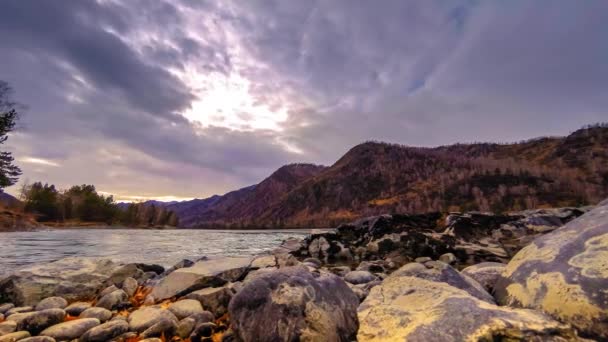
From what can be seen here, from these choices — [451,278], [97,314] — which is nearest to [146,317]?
[97,314]

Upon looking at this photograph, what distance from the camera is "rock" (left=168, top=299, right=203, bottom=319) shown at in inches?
255

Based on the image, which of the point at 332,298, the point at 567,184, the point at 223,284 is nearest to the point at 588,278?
the point at 332,298

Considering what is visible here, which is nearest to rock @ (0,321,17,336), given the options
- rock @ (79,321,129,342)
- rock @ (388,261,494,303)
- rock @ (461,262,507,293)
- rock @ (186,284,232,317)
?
rock @ (79,321,129,342)

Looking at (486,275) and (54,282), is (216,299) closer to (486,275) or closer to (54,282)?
(54,282)

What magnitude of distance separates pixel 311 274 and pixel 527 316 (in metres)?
3.19

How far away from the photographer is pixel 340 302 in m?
5.17

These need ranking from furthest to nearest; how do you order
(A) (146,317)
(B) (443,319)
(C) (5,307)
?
(C) (5,307), (A) (146,317), (B) (443,319)

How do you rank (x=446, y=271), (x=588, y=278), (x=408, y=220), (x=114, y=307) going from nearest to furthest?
(x=588, y=278) → (x=446, y=271) → (x=114, y=307) → (x=408, y=220)

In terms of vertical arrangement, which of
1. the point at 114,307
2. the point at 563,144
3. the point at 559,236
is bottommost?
the point at 114,307

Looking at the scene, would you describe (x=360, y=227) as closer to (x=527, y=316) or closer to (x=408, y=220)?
(x=408, y=220)

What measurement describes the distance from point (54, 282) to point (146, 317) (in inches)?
181

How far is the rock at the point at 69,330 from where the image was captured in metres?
5.57

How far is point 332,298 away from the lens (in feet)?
16.9

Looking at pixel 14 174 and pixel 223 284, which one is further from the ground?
pixel 14 174
